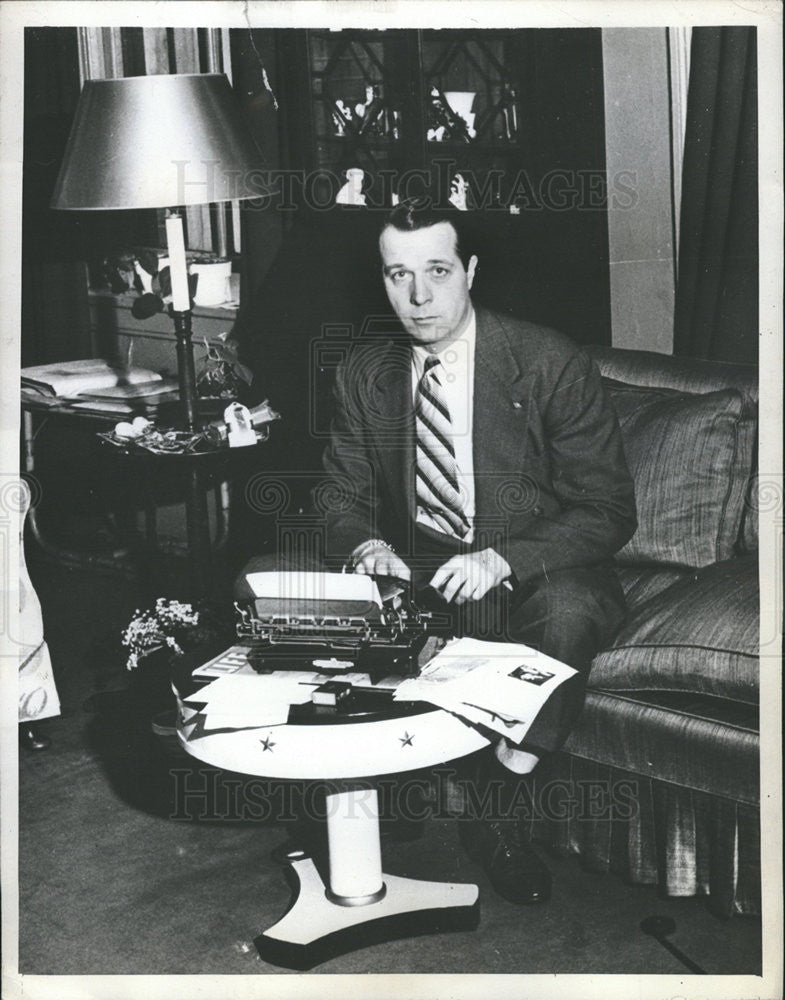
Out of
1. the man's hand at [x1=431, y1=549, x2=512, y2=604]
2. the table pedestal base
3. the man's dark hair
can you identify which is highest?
the man's dark hair

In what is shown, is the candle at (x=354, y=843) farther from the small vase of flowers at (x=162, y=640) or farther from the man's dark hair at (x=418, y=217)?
the man's dark hair at (x=418, y=217)

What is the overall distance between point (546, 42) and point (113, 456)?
1.34 m

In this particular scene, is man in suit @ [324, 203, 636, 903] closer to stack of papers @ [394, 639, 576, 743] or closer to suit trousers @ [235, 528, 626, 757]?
suit trousers @ [235, 528, 626, 757]

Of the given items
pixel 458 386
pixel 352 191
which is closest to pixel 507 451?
pixel 458 386

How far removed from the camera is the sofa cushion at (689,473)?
2.42 metres

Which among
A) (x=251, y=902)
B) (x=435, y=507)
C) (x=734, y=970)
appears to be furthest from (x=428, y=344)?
(x=734, y=970)

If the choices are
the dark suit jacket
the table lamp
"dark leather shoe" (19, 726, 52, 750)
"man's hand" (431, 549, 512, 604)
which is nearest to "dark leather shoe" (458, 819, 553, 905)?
"man's hand" (431, 549, 512, 604)

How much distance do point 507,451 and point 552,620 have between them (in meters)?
0.39

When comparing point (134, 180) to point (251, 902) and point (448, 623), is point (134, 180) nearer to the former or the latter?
point (448, 623)

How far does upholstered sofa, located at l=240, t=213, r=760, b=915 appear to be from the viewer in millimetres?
2221

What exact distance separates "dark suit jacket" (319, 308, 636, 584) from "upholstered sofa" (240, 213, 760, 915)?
58 mm

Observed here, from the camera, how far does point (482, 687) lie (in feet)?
6.89

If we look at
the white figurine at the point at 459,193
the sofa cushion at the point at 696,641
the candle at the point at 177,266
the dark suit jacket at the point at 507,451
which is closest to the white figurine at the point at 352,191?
the white figurine at the point at 459,193

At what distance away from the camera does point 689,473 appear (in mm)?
2473
